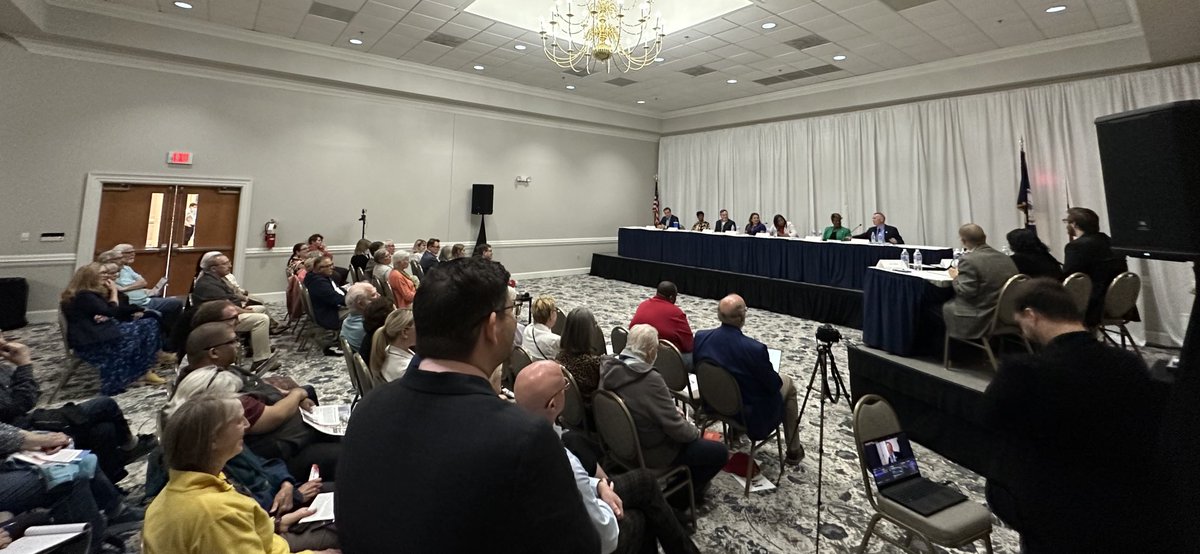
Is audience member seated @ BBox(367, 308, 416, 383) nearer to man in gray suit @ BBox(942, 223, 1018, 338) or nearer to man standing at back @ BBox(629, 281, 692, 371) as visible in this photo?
man standing at back @ BBox(629, 281, 692, 371)

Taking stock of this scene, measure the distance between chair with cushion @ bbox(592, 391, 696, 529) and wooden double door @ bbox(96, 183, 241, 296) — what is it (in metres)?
8.13

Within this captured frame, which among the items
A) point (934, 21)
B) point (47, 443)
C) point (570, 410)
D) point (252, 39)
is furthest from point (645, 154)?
point (47, 443)

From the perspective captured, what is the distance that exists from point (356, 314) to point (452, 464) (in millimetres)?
3724

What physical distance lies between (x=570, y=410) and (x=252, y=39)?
865 centimetres

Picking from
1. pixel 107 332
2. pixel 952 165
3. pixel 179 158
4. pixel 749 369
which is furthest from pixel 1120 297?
pixel 179 158

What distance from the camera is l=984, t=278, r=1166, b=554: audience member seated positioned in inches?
54.7

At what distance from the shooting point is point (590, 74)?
9.56 m

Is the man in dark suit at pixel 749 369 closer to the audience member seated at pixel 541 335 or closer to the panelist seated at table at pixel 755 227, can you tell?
the audience member seated at pixel 541 335

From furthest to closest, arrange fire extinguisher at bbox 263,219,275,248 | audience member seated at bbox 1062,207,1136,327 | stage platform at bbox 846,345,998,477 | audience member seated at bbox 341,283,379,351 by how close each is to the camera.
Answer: fire extinguisher at bbox 263,219,275,248 → audience member seated at bbox 1062,207,1136,327 → audience member seated at bbox 341,283,379,351 → stage platform at bbox 846,345,998,477

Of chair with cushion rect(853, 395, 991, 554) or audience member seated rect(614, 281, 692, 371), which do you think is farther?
audience member seated rect(614, 281, 692, 371)

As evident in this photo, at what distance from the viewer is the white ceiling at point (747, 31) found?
20.3ft

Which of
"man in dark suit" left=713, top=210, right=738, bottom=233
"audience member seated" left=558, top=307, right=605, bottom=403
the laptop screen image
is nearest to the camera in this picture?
the laptop screen image

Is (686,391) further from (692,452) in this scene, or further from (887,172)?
(887,172)

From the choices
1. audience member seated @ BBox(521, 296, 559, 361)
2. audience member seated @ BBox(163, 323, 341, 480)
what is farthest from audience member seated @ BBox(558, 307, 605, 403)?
audience member seated @ BBox(163, 323, 341, 480)
